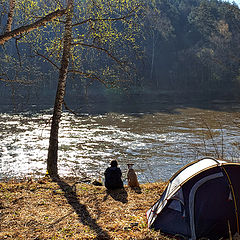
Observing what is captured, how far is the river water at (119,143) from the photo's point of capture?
1230cm

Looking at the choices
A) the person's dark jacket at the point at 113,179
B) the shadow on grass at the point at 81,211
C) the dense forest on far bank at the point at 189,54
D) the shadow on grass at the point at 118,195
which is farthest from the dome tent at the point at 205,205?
the dense forest on far bank at the point at 189,54

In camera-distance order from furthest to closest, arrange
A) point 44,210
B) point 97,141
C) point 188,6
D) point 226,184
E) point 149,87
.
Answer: point 188,6
point 149,87
point 97,141
point 44,210
point 226,184

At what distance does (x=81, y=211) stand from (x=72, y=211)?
19 cm

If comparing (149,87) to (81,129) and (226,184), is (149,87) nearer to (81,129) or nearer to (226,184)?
(81,129)

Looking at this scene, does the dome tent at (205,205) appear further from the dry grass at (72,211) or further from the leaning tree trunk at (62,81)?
the leaning tree trunk at (62,81)

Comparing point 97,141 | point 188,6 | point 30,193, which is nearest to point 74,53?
point 30,193

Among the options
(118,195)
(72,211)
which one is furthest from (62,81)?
(72,211)

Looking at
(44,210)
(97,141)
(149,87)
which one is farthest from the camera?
(149,87)

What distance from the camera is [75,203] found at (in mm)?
6387

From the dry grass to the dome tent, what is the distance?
1.22 ft

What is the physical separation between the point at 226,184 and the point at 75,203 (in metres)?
3.42

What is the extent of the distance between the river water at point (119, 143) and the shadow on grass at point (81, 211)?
2356mm

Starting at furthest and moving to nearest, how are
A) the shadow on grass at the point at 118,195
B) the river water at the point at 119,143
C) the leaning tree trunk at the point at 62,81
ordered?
the river water at the point at 119,143 < the leaning tree trunk at the point at 62,81 < the shadow on grass at the point at 118,195

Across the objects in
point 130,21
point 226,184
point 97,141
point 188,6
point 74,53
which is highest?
point 188,6
